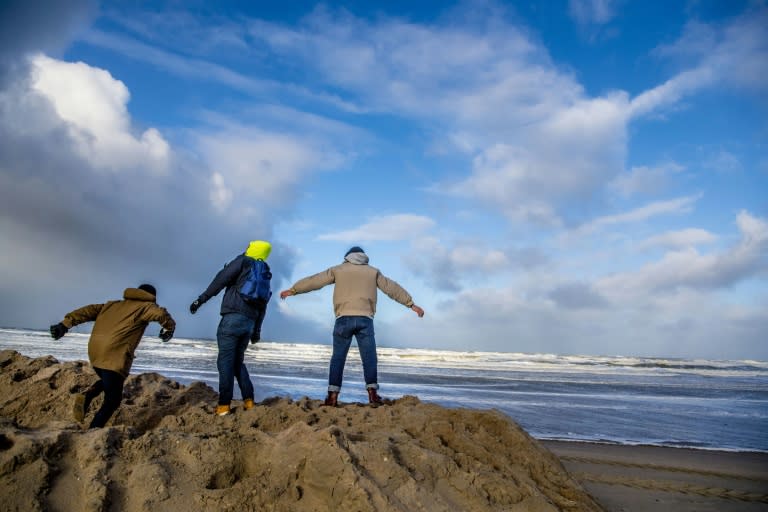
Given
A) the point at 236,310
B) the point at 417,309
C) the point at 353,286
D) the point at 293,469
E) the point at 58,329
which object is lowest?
the point at 293,469

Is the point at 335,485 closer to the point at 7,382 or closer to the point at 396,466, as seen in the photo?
the point at 396,466

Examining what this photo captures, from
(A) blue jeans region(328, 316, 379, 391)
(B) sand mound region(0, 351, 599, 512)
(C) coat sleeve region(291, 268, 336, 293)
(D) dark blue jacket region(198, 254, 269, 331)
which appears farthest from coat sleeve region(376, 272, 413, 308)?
(B) sand mound region(0, 351, 599, 512)

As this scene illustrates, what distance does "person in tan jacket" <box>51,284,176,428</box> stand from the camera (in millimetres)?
4781

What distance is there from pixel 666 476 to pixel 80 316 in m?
5.95

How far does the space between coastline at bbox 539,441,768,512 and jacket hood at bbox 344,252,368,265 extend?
128 inches

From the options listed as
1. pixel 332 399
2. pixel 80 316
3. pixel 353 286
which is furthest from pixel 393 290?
pixel 80 316

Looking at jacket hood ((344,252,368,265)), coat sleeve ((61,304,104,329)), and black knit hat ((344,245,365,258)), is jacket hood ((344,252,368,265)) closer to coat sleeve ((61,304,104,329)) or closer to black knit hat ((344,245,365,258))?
black knit hat ((344,245,365,258))

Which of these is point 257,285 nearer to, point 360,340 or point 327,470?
point 360,340

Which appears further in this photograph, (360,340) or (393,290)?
(393,290)

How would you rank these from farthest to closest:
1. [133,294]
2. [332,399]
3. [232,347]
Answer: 1. [332,399]
2. [232,347]
3. [133,294]

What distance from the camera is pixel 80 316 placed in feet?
16.2

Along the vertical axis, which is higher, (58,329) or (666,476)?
(58,329)

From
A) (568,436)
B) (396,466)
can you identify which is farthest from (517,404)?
(396,466)

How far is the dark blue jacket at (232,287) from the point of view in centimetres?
561
